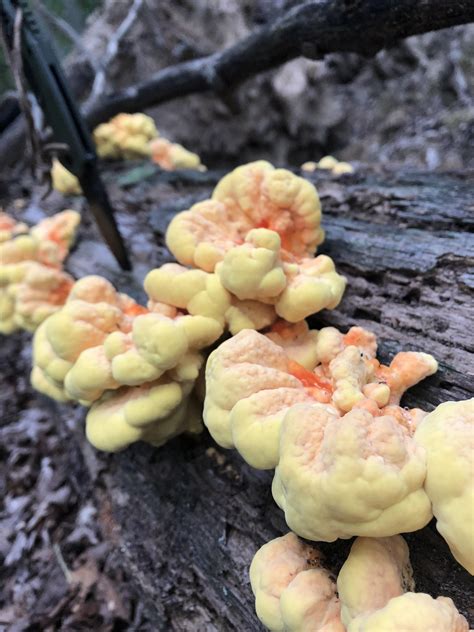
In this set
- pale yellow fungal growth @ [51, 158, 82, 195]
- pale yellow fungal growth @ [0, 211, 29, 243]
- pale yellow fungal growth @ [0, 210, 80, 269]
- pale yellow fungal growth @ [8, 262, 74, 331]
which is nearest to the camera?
pale yellow fungal growth @ [8, 262, 74, 331]

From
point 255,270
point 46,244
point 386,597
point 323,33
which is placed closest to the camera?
point 386,597

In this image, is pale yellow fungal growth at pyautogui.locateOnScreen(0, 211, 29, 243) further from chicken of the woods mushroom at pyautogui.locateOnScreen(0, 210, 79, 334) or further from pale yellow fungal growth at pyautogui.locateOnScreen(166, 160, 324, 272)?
pale yellow fungal growth at pyautogui.locateOnScreen(166, 160, 324, 272)

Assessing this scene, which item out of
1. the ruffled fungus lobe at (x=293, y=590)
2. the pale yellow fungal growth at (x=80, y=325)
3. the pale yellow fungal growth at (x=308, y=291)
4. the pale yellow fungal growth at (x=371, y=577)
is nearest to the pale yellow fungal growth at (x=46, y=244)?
the pale yellow fungal growth at (x=80, y=325)

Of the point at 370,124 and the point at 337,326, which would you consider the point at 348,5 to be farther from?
the point at 370,124

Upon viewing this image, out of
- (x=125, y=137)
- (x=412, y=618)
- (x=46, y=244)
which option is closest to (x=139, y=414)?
(x=412, y=618)

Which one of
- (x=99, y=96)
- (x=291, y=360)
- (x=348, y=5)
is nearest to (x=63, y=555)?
(x=291, y=360)

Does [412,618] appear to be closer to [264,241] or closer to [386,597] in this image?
[386,597]

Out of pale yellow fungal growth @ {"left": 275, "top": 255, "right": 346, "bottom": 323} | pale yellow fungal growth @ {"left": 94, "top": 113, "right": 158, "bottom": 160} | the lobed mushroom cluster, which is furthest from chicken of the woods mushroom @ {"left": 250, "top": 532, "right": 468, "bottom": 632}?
pale yellow fungal growth @ {"left": 94, "top": 113, "right": 158, "bottom": 160}
